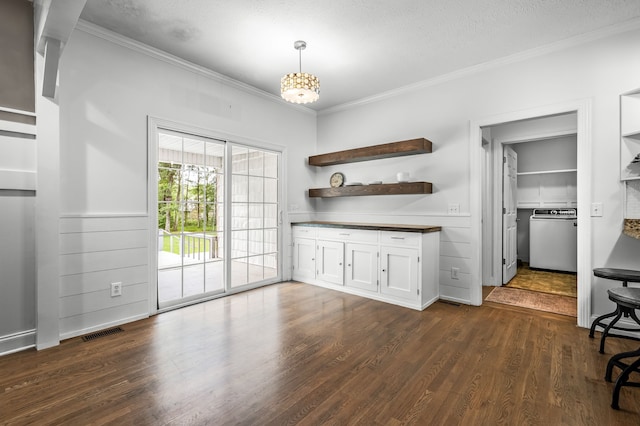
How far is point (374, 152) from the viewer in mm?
4223

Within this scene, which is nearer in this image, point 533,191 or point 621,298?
point 621,298

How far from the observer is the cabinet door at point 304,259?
4488mm

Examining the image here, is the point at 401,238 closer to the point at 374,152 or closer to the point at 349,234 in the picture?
the point at 349,234

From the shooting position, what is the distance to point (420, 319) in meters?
3.12

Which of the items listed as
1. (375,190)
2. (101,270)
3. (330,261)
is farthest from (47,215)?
(375,190)

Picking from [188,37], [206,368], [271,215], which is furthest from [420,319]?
[188,37]

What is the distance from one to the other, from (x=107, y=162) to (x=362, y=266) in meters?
3.04

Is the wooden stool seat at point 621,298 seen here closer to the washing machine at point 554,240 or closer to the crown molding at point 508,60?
the crown molding at point 508,60

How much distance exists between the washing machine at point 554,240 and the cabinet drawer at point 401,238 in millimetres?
3519

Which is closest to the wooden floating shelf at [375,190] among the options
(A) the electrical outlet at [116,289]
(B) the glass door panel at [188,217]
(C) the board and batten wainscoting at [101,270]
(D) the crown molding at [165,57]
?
(D) the crown molding at [165,57]

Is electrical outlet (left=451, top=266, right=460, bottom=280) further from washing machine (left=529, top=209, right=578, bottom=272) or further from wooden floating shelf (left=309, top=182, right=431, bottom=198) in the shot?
washing machine (left=529, top=209, right=578, bottom=272)

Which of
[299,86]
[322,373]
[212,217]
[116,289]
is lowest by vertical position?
[322,373]

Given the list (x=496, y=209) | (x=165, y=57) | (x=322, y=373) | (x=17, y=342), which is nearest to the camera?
(x=322, y=373)

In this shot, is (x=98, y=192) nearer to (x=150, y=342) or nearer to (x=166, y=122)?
(x=166, y=122)
